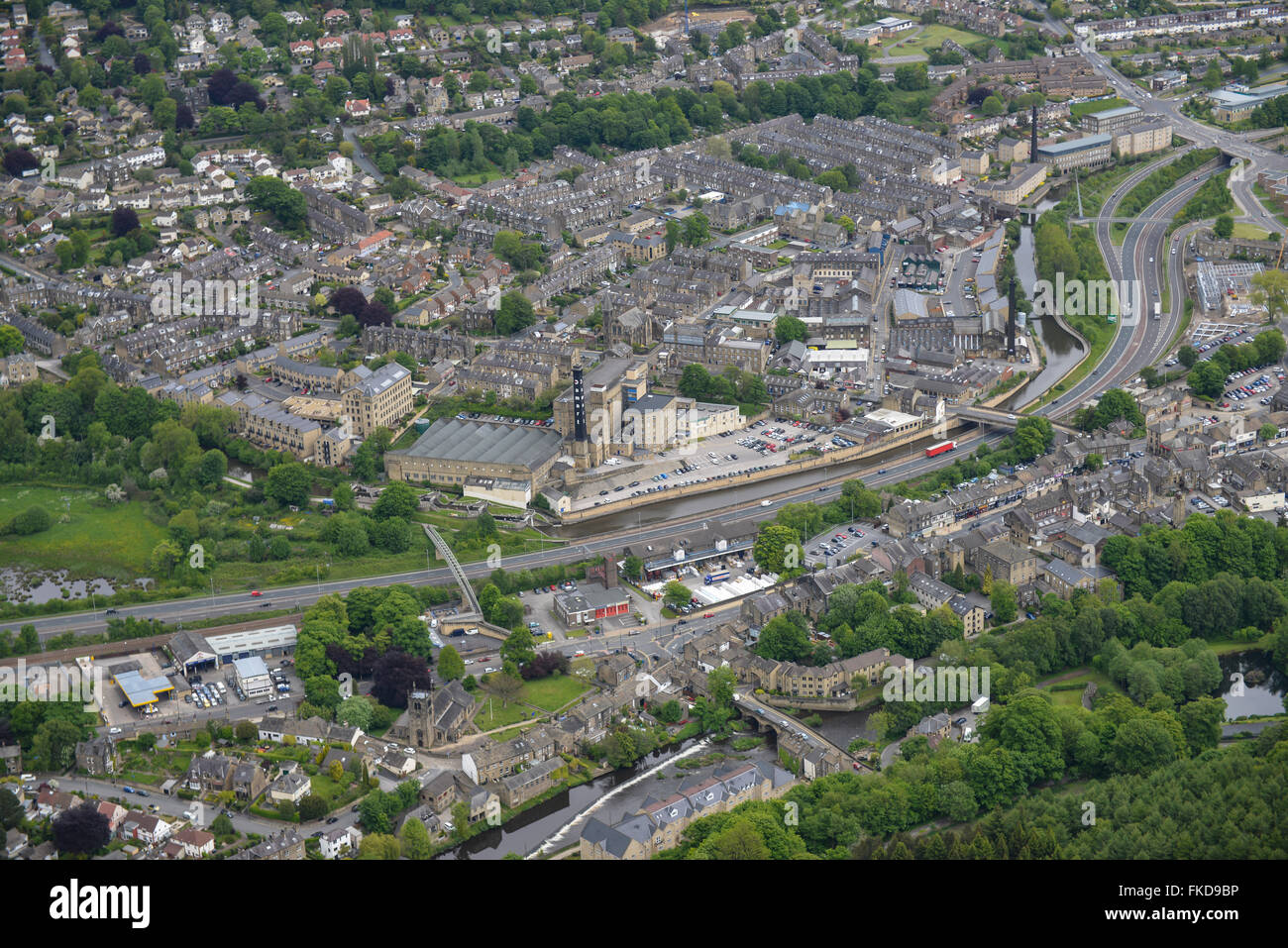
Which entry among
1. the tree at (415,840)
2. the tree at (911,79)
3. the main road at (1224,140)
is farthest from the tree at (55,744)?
the tree at (911,79)

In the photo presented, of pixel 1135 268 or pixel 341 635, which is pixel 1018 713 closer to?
pixel 341 635

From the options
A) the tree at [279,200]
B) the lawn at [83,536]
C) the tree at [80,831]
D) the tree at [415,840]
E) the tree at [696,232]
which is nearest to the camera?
the tree at [80,831]

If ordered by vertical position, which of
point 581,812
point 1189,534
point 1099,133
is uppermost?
point 1099,133

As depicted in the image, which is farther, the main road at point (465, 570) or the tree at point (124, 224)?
the tree at point (124, 224)

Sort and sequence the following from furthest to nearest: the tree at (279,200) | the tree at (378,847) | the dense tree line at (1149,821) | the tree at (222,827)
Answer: the tree at (279,200)
the tree at (222,827)
the tree at (378,847)
the dense tree line at (1149,821)

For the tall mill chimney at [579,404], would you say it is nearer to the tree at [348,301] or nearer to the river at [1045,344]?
the tree at [348,301]

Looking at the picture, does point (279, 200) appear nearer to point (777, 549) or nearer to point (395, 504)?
point (395, 504)

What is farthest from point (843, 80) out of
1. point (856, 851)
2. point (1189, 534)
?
point (856, 851)
